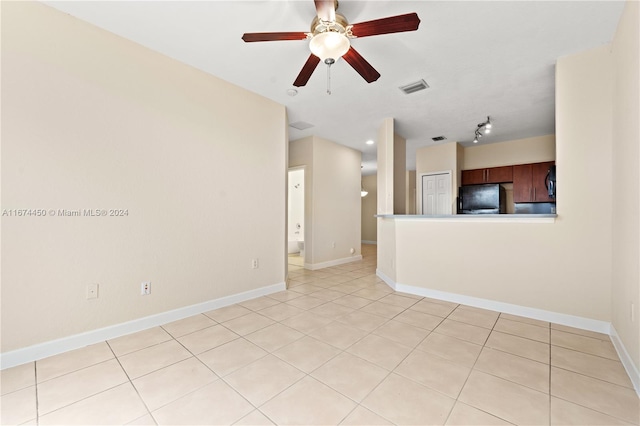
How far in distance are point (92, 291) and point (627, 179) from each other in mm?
4181

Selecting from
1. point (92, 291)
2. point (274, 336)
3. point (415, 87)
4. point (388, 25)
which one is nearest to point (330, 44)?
point (388, 25)

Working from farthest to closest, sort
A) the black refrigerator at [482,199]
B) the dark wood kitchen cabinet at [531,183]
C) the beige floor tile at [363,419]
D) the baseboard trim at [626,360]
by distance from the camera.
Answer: the black refrigerator at [482,199]
the dark wood kitchen cabinet at [531,183]
the baseboard trim at [626,360]
the beige floor tile at [363,419]

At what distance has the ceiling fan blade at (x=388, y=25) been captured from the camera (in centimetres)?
166

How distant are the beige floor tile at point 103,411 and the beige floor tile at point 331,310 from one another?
67.0 inches

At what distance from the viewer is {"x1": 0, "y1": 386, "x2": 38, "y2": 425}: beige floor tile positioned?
4.47ft

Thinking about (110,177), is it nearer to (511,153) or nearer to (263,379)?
(263,379)

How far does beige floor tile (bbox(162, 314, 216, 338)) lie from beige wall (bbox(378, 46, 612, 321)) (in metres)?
2.95

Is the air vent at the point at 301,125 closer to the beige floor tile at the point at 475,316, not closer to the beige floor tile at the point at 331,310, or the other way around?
the beige floor tile at the point at 331,310

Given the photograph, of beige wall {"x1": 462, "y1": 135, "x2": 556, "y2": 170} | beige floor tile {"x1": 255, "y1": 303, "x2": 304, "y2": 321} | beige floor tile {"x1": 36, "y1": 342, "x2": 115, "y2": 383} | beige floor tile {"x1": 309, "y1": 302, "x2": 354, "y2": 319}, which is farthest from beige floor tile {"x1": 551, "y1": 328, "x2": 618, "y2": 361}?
beige wall {"x1": 462, "y1": 135, "x2": 556, "y2": 170}

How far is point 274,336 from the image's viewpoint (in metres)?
2.31

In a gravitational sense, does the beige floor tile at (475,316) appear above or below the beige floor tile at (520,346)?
below

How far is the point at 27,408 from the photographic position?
1440 mm

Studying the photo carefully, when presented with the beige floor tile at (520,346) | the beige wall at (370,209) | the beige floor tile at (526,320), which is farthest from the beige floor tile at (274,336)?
the beige wall at (370,209)

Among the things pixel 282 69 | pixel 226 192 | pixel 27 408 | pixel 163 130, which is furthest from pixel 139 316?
pixel 282 69
